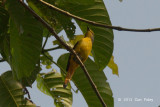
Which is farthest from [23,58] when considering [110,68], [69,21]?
[110,68]

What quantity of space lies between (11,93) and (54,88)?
21.3 inches

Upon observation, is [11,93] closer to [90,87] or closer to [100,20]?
[90,87]

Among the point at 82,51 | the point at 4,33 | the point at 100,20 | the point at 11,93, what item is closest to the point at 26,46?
the point at 4,33

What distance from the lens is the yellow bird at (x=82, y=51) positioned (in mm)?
3242

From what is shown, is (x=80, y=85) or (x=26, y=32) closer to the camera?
(x=26, y=32)

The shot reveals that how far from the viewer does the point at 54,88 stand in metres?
3.46

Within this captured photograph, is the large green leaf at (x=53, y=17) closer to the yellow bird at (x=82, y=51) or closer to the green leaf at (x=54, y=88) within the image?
the yellow bird at (x=82, y=51)

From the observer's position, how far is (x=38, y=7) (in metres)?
3.06

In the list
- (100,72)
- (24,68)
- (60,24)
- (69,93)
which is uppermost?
(60,24)

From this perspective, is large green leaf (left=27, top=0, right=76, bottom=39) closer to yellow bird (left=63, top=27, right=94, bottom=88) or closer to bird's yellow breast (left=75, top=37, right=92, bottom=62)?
yellow bird (left=63, top=27, right=94, bottom=88)

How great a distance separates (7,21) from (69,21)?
1.85 ft

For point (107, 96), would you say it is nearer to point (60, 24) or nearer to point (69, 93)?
point (69, 93)

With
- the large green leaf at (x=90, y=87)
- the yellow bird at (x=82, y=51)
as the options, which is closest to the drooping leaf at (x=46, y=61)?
the yellow bird at (x=82, y=51)

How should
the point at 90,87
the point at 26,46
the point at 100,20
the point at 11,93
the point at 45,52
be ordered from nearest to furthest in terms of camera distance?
the point at 26,46 → the point at 100,20 → the point at 11,93 → the point at 90,87 → the point at 45,52
